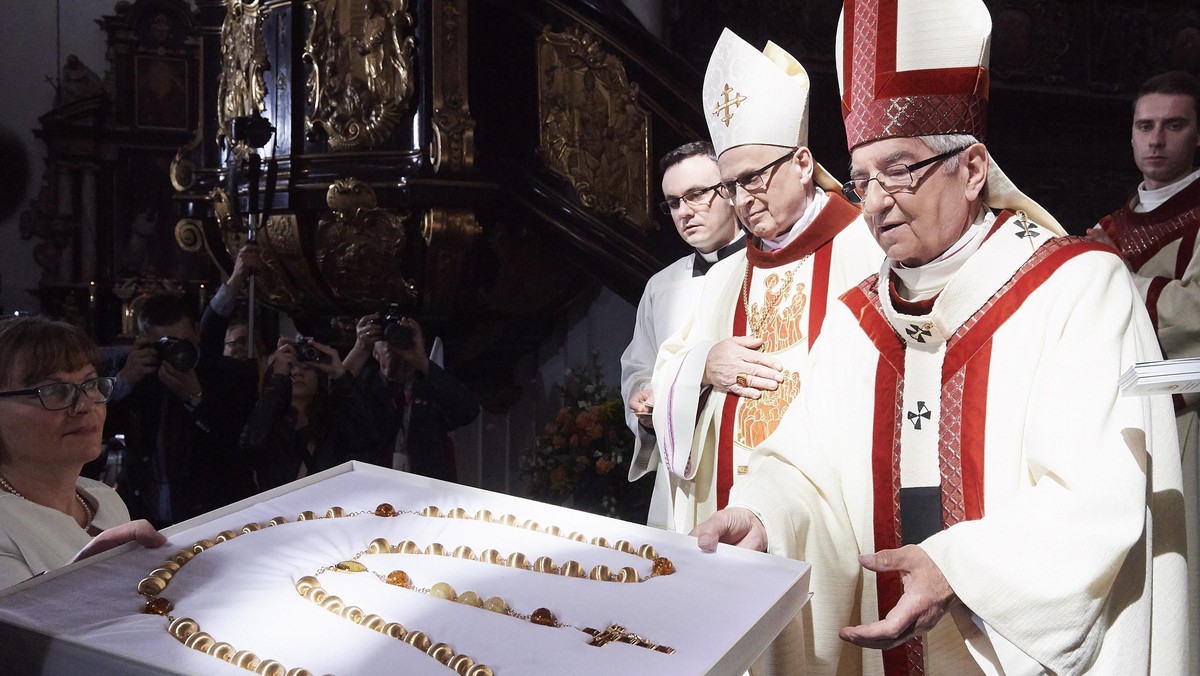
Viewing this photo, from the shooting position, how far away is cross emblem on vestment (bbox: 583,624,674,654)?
5.17ft

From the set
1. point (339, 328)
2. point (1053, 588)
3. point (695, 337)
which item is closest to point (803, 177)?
point (695, 337)

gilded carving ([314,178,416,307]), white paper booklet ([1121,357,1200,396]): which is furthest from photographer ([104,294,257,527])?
white paper booklet ([1121,357,1200,396])

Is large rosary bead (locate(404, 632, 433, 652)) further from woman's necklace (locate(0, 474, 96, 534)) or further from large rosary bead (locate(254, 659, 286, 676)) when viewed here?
woman's necklace (locate(0, 474, 96, 534))


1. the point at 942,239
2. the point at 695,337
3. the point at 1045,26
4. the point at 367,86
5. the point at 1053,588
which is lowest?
the point at 1053,588

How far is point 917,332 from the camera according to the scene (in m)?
2.31

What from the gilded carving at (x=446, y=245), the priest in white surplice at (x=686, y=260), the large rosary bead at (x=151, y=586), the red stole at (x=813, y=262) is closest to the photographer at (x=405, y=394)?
the gilded carving at (x=446, y=245)

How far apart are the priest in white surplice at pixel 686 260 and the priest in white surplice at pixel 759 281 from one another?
308 mm

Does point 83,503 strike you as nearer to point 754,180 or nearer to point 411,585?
point 411,585

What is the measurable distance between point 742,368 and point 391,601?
165 cm

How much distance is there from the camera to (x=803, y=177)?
330cm

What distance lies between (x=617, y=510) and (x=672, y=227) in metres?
1.41

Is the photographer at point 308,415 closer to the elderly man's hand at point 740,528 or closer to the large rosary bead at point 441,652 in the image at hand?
the elderly man's hand at point 740,528

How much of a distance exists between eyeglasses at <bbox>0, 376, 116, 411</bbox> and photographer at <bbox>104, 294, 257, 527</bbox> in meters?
1.93

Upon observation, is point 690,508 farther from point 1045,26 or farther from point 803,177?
point 1045,26
